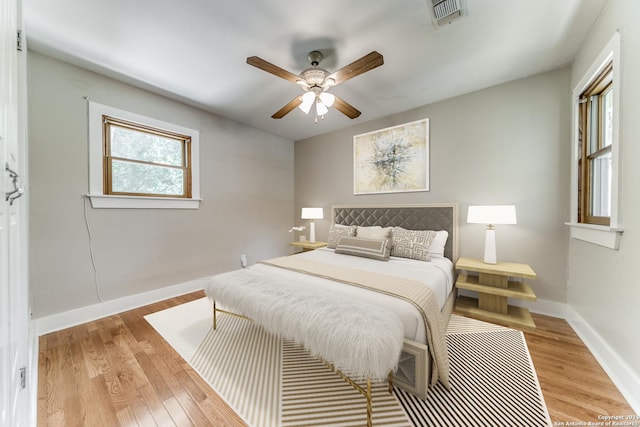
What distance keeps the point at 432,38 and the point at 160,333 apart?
11.7ft

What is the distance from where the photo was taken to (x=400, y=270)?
7.37 feet

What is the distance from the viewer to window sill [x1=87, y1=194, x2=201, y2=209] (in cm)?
246

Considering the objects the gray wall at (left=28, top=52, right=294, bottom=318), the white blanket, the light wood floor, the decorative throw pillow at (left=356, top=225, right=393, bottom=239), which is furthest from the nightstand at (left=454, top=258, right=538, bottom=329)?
the gray wall at (left=28, top=52, right=294, bottom=318)

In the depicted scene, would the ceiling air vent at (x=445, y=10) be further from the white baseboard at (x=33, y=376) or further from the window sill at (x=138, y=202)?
the white baseboard at (x=33, y=376)

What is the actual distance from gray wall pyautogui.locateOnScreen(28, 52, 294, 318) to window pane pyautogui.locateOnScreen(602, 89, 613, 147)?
4095 mm

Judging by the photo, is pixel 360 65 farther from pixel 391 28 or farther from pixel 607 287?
pixel 607 287

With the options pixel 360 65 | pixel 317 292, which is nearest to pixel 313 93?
pixel 360 65

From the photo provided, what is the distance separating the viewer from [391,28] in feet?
6.08

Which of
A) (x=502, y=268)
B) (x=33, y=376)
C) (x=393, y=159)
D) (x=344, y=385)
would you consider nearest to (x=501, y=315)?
(x=502, y=268)

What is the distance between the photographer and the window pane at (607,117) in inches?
→ 75.2

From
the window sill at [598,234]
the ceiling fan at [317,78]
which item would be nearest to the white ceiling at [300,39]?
the ceiling fan at [317,78]

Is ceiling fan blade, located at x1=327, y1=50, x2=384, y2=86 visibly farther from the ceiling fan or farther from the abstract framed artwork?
the abstract framed artwork

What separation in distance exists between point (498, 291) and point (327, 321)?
79.3 inches

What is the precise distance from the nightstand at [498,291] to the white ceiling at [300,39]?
2.06 metres
